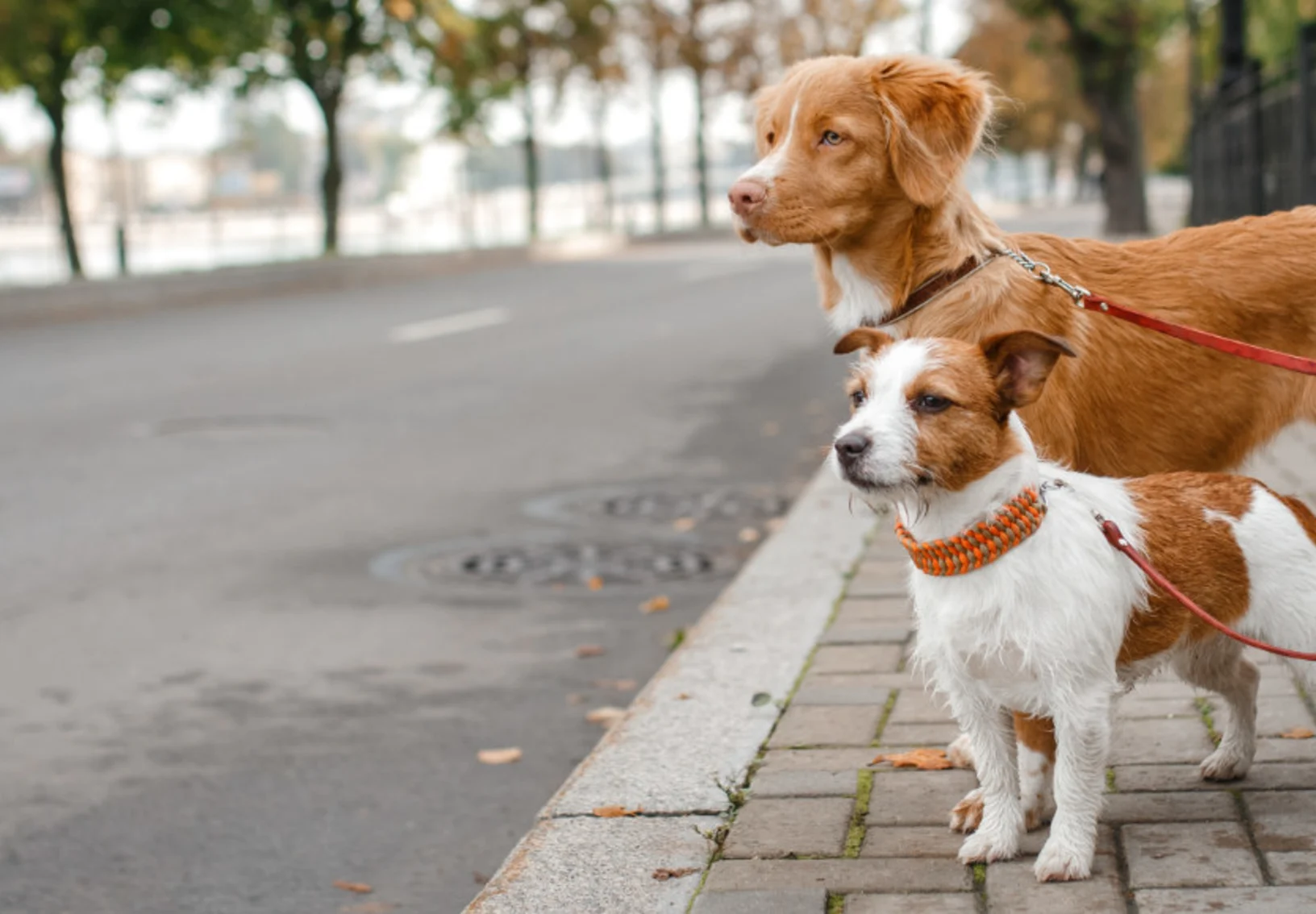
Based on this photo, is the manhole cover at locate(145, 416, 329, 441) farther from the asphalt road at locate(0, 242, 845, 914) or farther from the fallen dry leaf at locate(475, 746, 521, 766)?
the fallen dry leaf at locate(475, 746, 521, 766)

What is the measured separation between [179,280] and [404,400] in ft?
50.2

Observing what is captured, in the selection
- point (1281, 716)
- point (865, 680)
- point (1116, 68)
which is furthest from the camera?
point (1116, 68)

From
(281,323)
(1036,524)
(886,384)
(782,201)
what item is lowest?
(281,323)

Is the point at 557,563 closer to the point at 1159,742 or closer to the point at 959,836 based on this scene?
the point at 1159,742

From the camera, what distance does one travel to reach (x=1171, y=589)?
385 cm

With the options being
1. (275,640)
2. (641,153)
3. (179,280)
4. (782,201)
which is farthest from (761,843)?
(641,153)

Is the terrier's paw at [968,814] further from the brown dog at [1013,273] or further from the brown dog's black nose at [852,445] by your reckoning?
the brown dog's black nose at [852,445]

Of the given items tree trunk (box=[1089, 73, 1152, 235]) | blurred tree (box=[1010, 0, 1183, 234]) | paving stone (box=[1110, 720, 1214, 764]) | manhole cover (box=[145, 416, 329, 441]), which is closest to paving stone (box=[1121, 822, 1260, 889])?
paving stone (box=[1110, 720, 1214, 764])

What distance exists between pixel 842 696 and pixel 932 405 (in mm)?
1858

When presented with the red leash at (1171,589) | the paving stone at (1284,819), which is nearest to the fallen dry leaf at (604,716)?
the paving stone at (1284,819)

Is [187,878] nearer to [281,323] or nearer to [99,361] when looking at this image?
[99,361]

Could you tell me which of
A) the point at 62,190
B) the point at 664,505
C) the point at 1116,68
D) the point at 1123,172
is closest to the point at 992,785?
the point at 664,505

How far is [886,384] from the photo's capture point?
368 centimetres

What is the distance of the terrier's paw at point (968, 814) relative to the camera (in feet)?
13.5
